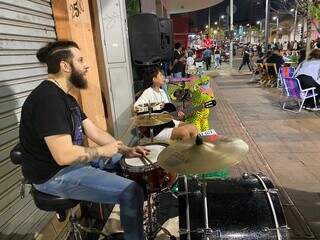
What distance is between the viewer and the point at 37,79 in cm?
355

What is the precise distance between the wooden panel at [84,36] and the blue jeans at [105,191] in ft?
7.40

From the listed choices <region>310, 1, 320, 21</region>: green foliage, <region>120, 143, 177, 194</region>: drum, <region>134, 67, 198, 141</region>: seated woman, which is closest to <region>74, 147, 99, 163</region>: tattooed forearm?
<region>120, 143, 177, 194</region>: drum

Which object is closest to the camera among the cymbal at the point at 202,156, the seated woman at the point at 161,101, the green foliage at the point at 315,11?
the cymbal at the point at 202,156

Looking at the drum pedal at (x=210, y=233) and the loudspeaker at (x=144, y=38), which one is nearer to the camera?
the drum pedal at (x=210, y=233)

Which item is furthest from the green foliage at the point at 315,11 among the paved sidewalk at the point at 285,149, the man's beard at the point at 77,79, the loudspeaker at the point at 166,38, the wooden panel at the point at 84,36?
the man's beard at the point at 77,79

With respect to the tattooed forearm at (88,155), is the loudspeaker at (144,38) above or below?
above

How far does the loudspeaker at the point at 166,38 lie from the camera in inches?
329

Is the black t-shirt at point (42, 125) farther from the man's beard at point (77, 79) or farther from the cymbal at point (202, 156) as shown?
the cymbal at point (202, 156)

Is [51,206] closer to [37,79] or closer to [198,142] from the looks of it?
[198,142]

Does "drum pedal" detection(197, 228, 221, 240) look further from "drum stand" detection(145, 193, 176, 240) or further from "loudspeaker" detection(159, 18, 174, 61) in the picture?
"loudspeaker" detection(159, 18, 174, 61)

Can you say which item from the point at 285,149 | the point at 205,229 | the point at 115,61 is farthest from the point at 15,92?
the point at 285,149

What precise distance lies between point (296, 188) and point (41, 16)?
3629mm

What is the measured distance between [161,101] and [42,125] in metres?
2.87

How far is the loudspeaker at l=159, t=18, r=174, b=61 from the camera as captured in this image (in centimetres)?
837
